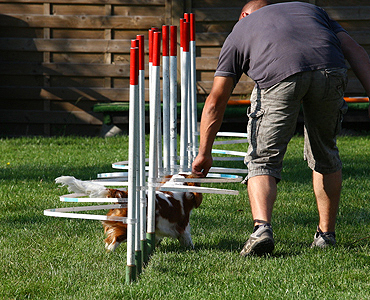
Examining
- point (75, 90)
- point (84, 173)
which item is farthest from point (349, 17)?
point (84, 173)

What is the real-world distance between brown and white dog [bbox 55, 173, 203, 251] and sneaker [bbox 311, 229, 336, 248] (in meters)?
0.72

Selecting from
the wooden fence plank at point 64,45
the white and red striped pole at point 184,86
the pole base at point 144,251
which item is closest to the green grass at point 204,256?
the pole base at point 144,251

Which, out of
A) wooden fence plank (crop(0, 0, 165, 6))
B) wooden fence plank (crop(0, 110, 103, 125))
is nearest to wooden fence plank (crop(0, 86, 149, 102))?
wooden fence plank (crop(0, 110, 103, 125))

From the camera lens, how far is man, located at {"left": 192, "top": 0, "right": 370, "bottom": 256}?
2770 mm

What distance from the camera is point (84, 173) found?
5.40 metres

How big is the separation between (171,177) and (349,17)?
625cm

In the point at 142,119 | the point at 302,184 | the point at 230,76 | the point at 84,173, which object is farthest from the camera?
the point at 84,173

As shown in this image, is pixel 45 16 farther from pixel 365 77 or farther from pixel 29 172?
pixel 365 77

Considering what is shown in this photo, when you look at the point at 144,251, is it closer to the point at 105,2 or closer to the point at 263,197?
the point at 263,197

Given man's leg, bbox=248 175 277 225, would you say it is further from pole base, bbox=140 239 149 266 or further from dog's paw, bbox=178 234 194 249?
pole base, bbox=140 239 149 266

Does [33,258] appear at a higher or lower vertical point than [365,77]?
lower

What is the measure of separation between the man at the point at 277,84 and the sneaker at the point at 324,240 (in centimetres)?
40

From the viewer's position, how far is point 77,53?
29.4 ft

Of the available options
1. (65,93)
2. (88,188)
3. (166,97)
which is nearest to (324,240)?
(166,97)
